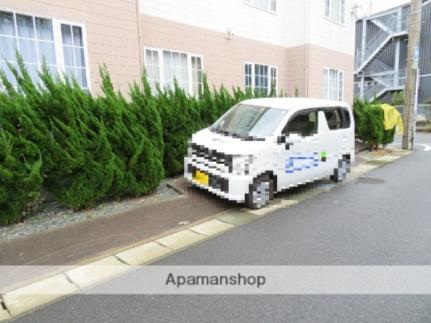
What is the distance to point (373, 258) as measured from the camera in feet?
11.6

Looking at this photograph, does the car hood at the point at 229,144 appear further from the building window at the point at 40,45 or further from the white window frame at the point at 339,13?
the white window frame at the point at 339,13

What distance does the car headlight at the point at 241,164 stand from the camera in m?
4.82

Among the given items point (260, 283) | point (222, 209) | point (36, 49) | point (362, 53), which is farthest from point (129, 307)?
point (362, 53)

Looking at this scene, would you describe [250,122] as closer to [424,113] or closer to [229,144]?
[229,144]

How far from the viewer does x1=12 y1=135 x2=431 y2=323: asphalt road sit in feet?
8.54

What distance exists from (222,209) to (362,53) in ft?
105

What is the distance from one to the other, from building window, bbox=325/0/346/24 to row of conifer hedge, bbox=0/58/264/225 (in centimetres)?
1098

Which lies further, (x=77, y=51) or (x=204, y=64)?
(x=204, y=64)

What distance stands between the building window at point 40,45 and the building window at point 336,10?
1106cm

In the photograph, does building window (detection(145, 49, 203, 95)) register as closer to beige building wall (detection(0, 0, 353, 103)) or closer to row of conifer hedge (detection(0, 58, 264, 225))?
beige building wall (detection(0, 0, 353, 103))

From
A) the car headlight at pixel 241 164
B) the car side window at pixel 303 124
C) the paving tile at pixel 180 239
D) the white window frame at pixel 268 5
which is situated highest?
the white window frame at pixel 268 5

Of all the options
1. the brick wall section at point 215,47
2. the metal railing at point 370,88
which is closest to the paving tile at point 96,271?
the brick wall section at point 215,47

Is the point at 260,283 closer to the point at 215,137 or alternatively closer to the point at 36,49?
the point at 215,137

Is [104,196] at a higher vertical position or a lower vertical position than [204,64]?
lower
